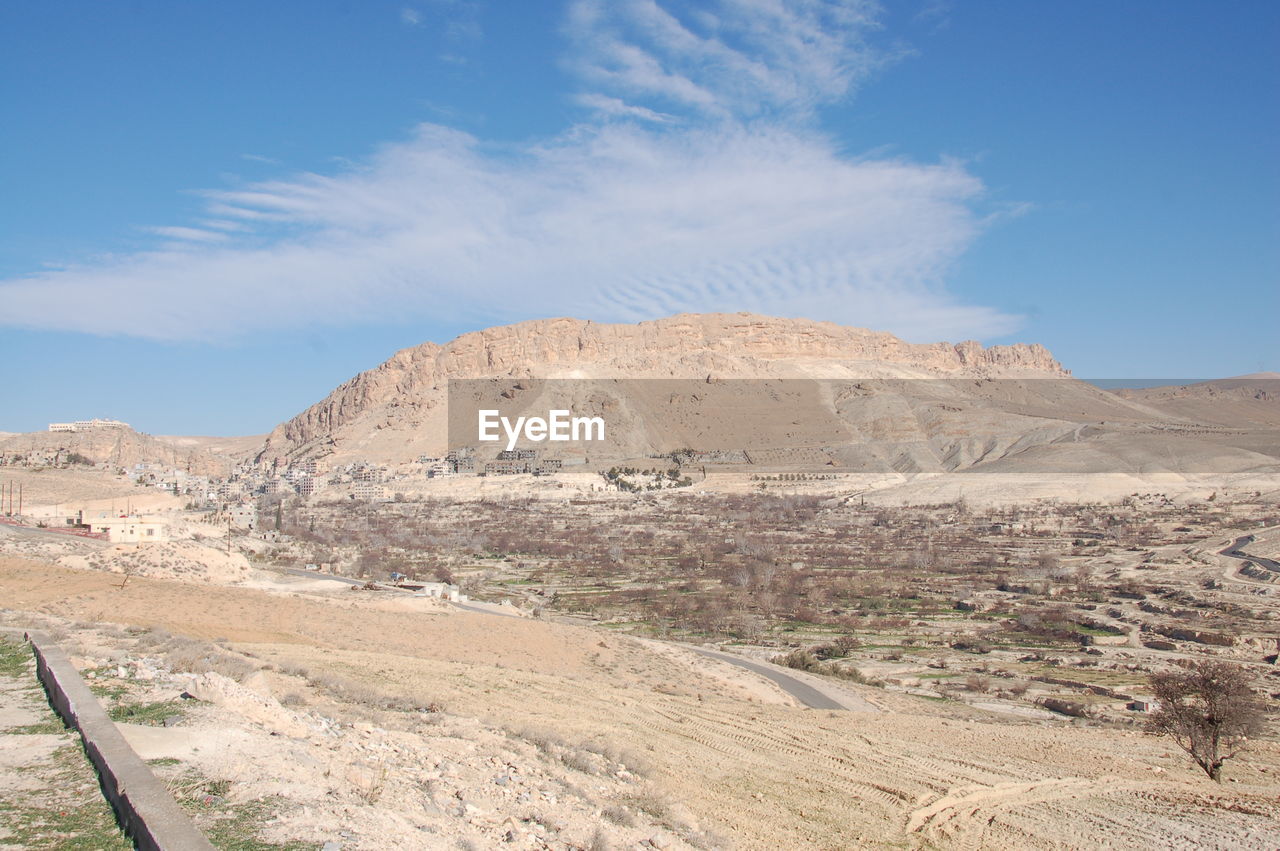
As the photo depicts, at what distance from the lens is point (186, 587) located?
24.0 metres

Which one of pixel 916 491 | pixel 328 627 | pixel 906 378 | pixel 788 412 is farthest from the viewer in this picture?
pixel 906 378

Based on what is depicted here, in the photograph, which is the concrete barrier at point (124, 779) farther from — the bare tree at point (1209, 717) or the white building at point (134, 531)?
the white building at point (134, 531)

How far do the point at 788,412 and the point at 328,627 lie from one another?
355ft

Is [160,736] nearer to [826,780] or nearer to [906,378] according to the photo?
[826,780]

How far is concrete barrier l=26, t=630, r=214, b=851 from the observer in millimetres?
4977

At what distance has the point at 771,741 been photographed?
1385 cm

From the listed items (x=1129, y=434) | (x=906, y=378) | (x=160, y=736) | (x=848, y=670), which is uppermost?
(x=906, y=378)

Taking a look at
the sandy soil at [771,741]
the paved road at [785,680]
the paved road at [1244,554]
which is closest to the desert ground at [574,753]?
the sandy soil at [771,741]

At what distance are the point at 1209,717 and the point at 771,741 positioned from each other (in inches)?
282

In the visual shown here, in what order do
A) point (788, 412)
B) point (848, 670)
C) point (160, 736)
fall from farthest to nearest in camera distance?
1. point (788, 412)
2. point (848, 670)
3. point (160, 736)

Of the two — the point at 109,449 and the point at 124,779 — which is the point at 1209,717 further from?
the point at 109,449

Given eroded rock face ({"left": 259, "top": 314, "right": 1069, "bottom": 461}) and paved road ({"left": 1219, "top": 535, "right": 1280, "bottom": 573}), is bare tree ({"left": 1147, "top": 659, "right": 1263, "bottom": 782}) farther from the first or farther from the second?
eroded rock face ({"left": 259, "top": 314, "right": 1069, "bottom": 461})

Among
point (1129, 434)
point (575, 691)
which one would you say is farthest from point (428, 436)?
point (575, 691)

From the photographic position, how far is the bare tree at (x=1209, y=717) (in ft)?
46.7
